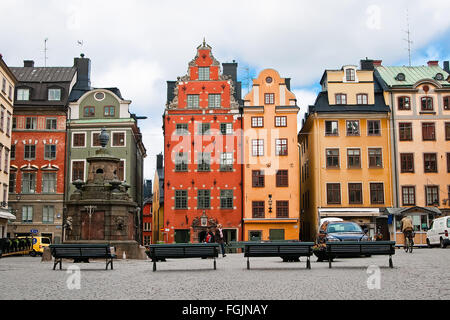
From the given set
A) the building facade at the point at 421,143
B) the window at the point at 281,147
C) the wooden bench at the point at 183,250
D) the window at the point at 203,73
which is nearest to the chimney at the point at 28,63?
the window at the point at 203,73

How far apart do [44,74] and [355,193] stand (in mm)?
32798

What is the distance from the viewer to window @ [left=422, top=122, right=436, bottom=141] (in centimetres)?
5384

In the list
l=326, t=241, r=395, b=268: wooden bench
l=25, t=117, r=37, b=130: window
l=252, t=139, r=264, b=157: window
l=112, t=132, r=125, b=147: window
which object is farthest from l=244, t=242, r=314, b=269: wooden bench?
l=25, t=117, r=37, b=130: window

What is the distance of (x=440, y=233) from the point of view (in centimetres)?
3744

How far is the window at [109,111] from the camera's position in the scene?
184 feet

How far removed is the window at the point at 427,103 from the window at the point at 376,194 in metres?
8.21

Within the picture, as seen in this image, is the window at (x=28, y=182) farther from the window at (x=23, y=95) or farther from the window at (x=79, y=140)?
the window at (x=23, y=95)

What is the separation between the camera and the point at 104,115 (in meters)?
56.2

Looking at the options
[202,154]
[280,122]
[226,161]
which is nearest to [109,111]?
[202,154]

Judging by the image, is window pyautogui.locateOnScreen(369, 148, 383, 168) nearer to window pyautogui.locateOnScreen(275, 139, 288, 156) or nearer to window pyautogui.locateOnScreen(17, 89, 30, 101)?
window pyautogui.locateOnScreen(275, 139, 288, 156)

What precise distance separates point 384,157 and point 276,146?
382 inches

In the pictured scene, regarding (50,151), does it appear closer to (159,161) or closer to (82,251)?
(82,251)

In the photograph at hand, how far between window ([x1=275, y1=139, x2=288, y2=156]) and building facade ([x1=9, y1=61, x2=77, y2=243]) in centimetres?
1974
